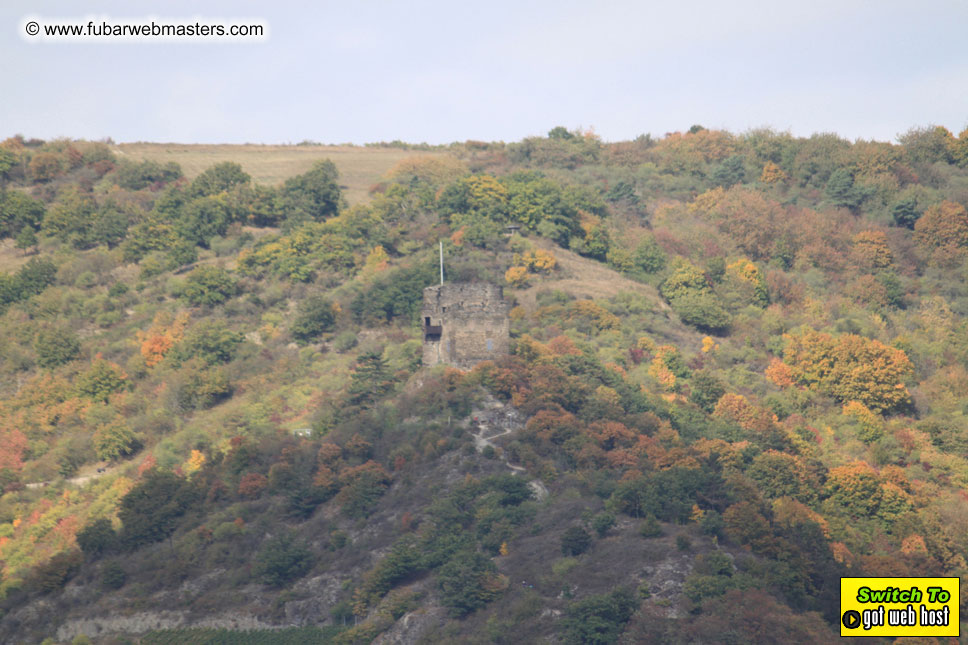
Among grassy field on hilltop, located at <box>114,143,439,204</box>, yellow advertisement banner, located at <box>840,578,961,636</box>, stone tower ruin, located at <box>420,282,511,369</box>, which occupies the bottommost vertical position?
yellow advertisement banner, located at <box>840,578,961,636</box>

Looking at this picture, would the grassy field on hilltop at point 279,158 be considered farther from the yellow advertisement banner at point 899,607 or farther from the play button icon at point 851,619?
the play button icon at point 851,619

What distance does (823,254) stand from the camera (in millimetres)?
96500

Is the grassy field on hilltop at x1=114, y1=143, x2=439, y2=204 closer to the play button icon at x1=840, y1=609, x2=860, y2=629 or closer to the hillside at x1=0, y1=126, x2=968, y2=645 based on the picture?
the hillside at x1=0, y1=126, x2=968, y2=645

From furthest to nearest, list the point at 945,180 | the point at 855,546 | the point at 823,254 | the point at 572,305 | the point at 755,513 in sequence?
the point at 945,180, the point at 823,254, the point at 572,305, the point at 855,546, the point at 755,513

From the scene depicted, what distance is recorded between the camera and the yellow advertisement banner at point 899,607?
4578 cm

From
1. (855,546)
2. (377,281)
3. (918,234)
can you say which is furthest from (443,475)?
(918,234)

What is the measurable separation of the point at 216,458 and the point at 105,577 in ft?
32.5

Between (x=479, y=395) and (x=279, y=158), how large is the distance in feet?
217

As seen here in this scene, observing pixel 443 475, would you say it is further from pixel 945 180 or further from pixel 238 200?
pixel 945 180

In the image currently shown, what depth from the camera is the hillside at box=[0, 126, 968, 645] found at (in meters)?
50.6

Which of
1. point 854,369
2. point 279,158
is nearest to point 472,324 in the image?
point 854,369

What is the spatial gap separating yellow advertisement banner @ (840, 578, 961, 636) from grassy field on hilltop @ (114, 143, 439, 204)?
66947 millimetres

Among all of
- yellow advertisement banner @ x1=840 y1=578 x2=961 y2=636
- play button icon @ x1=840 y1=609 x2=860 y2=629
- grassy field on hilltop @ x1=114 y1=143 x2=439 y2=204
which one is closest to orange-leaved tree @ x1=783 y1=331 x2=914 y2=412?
yellow advertisement banner @ x1=840 y1=578 x2=961 y2=636

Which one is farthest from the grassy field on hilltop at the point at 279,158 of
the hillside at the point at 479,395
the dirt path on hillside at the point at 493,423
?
the dirt path on hillside at the point at 493,423
